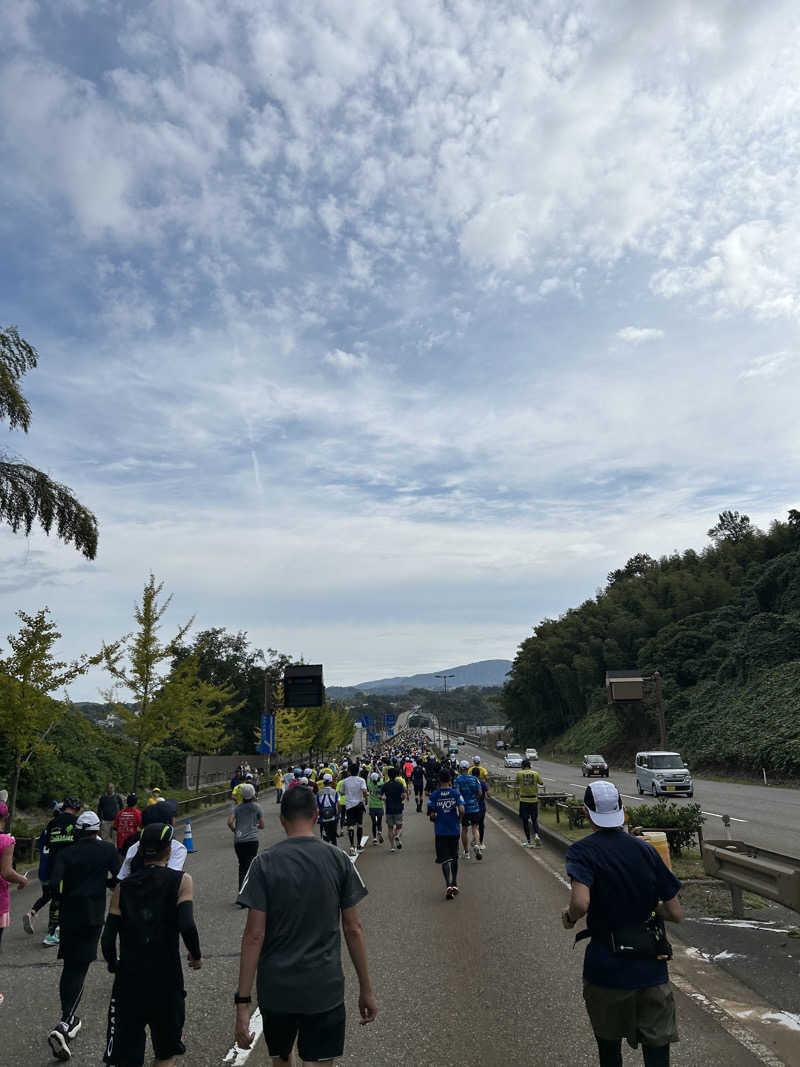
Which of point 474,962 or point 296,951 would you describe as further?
point 474,962

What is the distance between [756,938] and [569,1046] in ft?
11.9

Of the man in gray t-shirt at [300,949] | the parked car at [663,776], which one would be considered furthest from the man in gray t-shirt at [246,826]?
the parked car at [663,776]

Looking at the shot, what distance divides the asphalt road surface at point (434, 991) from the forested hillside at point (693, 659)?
31.0 metres

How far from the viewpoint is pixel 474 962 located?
22.3 ft

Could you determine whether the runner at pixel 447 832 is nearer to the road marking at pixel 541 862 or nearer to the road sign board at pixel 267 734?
the road marking at pixel 541 862

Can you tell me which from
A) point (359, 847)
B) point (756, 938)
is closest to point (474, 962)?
point (756, 938)

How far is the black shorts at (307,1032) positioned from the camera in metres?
3.30

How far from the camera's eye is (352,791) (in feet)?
50.8

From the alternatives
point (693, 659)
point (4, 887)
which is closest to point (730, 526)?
point (693, 659)

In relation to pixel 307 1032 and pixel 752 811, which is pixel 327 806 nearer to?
pixel 307 1032

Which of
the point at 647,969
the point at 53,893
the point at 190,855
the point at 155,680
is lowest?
the point at 190,855

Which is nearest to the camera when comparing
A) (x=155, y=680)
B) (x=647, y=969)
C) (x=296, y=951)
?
(x=296, y=951)

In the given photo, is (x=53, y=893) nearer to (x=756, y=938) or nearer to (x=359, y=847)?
(x=756, y=938)

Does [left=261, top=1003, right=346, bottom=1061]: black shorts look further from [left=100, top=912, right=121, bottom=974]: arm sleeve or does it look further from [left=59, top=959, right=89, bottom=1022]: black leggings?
[left=59, top=959, right=89, bottom=1022]: black leggings
